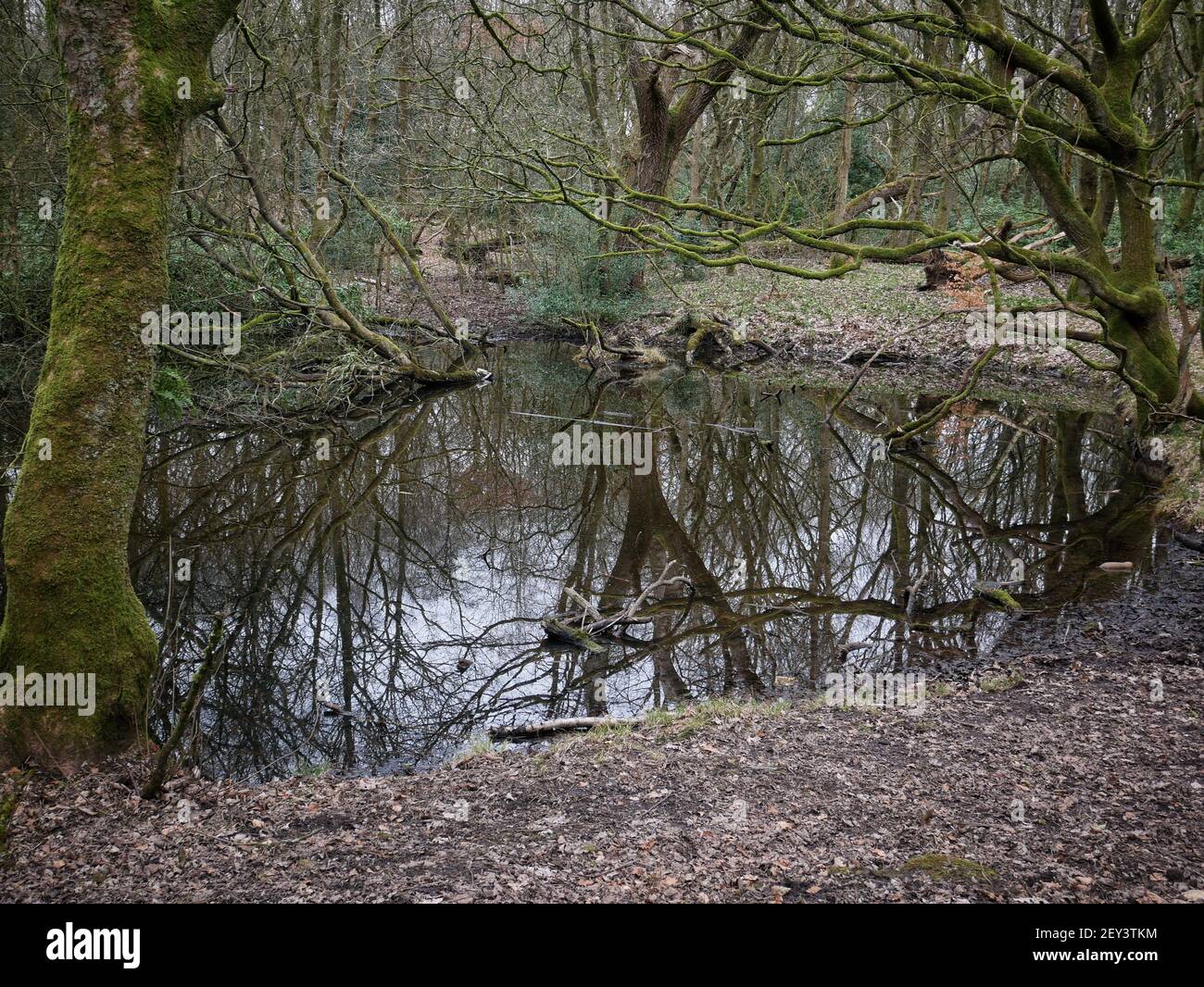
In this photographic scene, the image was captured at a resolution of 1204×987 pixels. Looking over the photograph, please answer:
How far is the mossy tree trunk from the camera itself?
469 centimetres

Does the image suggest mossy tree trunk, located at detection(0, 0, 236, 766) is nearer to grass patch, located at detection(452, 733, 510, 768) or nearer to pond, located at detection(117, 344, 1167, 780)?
pond, located at detection(117, 344, 1167, 780)

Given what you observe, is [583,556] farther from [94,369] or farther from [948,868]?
[948,868]

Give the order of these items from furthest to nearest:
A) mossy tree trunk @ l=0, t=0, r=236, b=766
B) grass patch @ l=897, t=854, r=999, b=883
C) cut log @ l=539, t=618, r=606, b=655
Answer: cut log @ l=539, t=618, r=606, b=655, mossy tree trunk @ l=0, t=0, r=236, b=766, grass patch @ l=897, t=854, r=999, b=883

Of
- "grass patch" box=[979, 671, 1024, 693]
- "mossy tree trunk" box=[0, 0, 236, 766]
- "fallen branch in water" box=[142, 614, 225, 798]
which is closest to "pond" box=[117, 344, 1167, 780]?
"mossy tree trunk" box=[0, 0, 236, 766]

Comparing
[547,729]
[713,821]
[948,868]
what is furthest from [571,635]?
[948,868]

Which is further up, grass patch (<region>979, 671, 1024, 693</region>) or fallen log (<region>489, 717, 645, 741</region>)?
grass patch (<region>979, 671, 1024, 693</region>)

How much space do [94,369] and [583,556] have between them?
626 cm

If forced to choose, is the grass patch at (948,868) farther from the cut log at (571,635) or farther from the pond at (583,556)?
the cut log at (571,635)

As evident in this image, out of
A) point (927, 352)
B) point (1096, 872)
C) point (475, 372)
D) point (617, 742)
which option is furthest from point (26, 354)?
point (927, 352)

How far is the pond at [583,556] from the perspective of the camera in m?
7.19

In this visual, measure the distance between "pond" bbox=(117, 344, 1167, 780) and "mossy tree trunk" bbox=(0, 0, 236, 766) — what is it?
55cm

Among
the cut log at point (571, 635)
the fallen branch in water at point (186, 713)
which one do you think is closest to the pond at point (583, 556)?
the cut log at point (571, 635)
